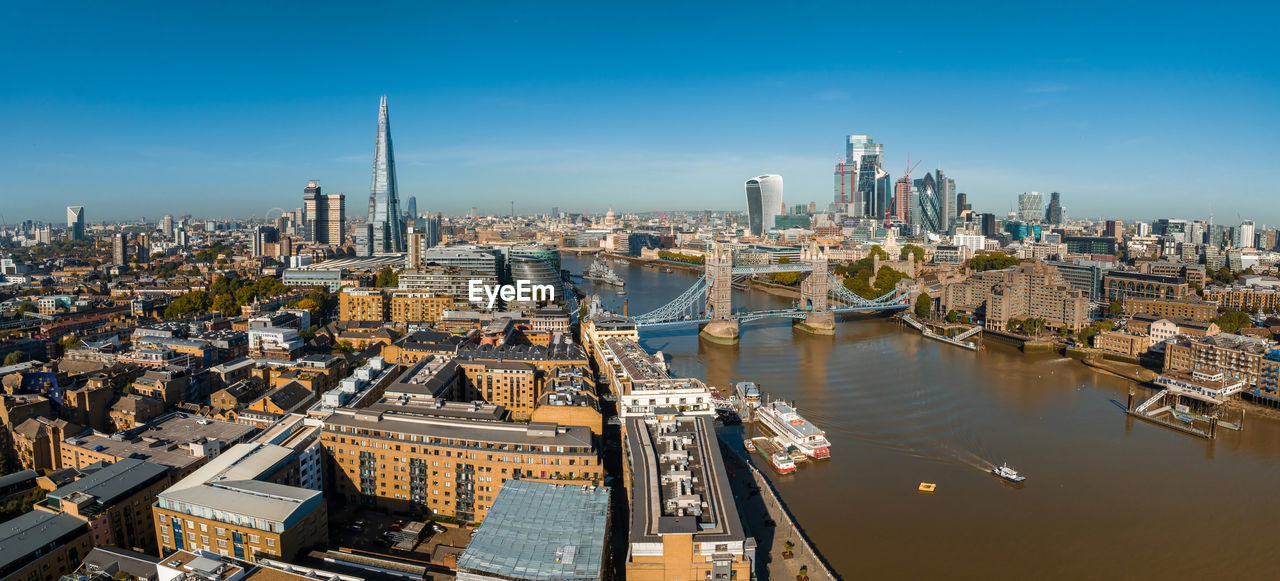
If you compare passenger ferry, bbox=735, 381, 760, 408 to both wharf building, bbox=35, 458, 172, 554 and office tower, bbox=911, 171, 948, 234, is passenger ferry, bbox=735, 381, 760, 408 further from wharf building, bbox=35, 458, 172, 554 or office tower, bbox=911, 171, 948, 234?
office tower, bbox=911, 171, 948, 234

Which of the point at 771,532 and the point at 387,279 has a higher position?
the point at 387,279

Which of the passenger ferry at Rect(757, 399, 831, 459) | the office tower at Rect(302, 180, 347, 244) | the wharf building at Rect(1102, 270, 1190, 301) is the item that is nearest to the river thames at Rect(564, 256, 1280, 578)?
the passenger ferry at Rect(757, 399, 831, 459)

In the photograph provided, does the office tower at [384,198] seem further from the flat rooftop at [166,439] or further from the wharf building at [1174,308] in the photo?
the wharf building at [1174,308]

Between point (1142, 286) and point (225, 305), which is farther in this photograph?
point (1142, 286)

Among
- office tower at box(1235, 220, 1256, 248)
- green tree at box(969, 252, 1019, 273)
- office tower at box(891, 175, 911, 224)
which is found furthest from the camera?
office tower at box(891, 175, 911, 224)

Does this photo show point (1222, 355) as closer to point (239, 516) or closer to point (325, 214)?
point (239, 516)

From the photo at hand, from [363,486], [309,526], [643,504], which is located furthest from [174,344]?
[643,504]

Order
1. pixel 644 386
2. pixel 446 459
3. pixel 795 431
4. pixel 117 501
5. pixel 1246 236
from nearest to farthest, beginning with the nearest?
pixel 117 501
pixel 446 459
pixel 644 386
pixel 795 431
pixel 1246 236
